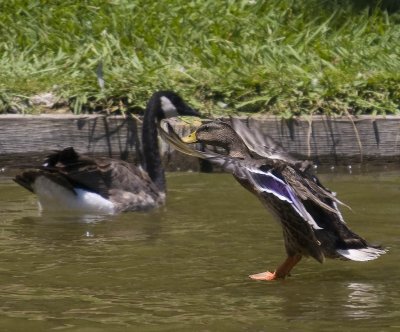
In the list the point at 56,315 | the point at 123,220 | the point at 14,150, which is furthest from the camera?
the point at 14,150

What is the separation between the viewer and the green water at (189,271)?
18.4 ft

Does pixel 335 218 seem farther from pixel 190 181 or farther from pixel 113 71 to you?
pixel 113 71

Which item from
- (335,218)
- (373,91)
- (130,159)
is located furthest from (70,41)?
(335,218)

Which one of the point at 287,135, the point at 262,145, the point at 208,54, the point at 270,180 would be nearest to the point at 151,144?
the point at 287,135

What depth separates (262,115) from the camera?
9555 millimetres

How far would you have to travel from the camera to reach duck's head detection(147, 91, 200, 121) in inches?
355

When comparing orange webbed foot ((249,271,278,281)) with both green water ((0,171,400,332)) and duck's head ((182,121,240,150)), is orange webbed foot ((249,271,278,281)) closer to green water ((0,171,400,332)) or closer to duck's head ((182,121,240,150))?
green water ((0,171,400,332))

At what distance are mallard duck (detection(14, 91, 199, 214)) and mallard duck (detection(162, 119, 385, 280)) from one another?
1.75 metres

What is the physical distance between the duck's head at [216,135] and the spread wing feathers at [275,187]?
0.59 meters

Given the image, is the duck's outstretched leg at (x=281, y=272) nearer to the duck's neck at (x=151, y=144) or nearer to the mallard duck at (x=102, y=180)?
the mallard duck at (x=102, y=180)

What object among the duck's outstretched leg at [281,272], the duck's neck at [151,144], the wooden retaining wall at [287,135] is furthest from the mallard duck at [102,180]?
the duck's outstretched leg at [281,272]

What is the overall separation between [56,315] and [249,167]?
A: 1240 millimetres

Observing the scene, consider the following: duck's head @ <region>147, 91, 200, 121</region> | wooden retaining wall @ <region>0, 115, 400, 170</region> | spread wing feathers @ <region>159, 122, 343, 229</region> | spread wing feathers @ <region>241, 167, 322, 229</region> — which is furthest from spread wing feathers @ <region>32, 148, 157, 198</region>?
spread wing feathers @ <region>241, 167, 322, 229</region>

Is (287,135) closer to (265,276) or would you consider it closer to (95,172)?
(95,172)
